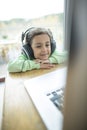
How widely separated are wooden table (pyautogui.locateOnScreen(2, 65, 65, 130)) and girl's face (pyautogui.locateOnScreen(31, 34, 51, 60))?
0.27m

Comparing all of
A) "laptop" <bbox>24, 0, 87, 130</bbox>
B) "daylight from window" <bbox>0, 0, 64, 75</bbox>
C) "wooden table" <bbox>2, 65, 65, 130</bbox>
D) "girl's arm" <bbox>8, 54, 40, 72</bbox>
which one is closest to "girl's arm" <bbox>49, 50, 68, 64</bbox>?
"girl's arm" <bbox>8, 54, 40, 72</bbox>

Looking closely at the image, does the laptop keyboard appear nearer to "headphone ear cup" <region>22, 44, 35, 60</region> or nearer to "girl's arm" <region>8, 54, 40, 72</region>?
"girl's arm" <region>8, 54, 40, 72</region>

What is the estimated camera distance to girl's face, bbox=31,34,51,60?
1065mm

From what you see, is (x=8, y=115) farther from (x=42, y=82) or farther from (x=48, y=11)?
(x=48, y=11)

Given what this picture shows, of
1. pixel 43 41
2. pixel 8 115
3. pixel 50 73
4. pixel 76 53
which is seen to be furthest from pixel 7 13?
pixel 76 53

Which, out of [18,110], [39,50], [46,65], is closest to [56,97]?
[18,110]

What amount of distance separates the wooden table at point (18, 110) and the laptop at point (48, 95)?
0.07 ft

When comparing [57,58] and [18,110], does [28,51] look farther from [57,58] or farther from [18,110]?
[18,110]

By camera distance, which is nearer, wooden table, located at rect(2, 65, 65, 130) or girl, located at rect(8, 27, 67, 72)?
wooden table, located at rect(2, 65, 65, 130)

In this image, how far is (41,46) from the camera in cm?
108

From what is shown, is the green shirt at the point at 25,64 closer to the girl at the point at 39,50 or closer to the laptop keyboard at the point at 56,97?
the girl at the point at 39,50

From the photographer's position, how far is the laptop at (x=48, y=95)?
1.83 ft

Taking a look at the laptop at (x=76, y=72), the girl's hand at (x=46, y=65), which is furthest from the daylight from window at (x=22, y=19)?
the laptop at (x=76, y=72)

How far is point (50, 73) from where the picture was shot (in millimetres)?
903
